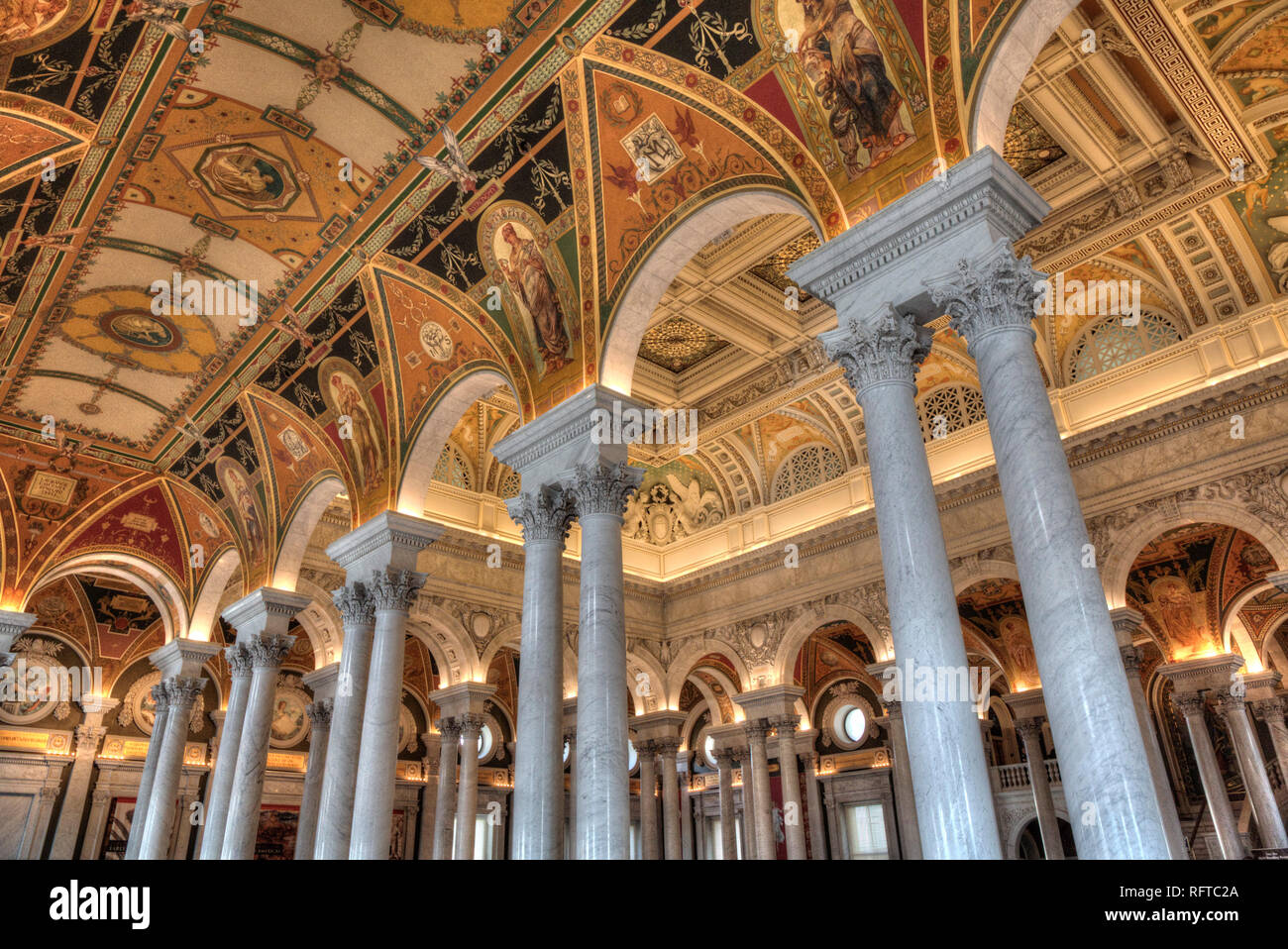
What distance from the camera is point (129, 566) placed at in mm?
15891

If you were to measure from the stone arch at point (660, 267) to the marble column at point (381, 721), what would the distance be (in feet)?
12.7

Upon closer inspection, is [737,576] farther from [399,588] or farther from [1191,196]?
[1191,196]

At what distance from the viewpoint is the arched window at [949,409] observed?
14.7 m

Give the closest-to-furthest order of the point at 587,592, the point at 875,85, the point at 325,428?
the point at 875,85, the point at 587,592, the point at 325,428

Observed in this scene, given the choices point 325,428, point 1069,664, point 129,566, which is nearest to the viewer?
point 1069,664

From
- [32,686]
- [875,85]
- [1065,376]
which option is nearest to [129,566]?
[32,686]

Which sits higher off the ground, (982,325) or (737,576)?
(737,576)

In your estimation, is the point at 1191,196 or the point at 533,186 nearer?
the point at 533,186

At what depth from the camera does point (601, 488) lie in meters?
8.01

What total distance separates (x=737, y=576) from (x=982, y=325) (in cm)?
1205

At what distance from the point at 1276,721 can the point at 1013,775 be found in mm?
4957

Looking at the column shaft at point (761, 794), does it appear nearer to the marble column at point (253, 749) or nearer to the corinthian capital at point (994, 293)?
the marble column at point (253, 749)

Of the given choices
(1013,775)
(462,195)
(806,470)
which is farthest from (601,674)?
(1013,775)

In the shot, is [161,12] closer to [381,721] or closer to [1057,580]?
[381,721]
